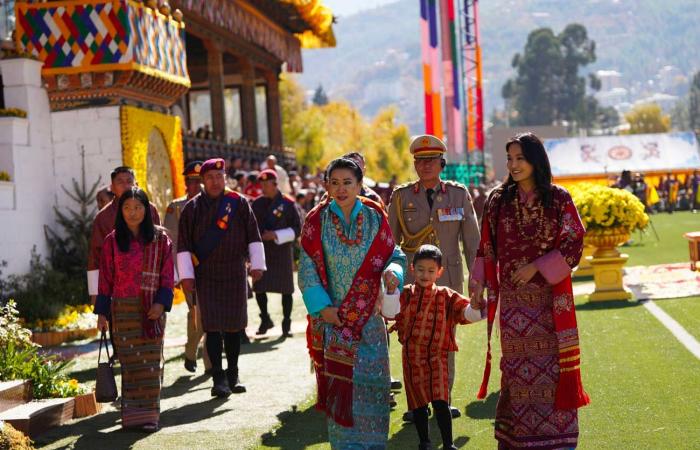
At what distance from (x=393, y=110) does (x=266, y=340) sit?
77.0m

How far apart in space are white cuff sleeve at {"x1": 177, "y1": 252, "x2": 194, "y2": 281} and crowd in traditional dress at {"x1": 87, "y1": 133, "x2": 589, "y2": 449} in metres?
0.82

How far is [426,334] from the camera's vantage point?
7.11m

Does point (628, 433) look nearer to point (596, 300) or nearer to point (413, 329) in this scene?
Answer: point (413, 329)

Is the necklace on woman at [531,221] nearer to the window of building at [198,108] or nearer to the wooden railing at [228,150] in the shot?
the wooden railing at [228,150]

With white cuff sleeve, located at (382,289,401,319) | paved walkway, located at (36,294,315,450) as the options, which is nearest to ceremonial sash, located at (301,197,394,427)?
white cuff sleeve, located at (382,289,401,319)

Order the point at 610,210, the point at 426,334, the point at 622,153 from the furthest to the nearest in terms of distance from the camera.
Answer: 1. the point at 622,153
2. the point at 610,210
3. the point at 426,334

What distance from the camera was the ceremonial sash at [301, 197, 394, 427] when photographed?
20.0ft

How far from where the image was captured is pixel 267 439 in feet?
24.9

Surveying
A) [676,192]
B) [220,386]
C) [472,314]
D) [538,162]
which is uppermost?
[538,162]

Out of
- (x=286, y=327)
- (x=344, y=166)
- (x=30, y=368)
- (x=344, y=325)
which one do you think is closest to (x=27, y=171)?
(x=286, y=327)

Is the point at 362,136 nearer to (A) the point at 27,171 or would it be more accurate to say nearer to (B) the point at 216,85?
(B) the point at 216,85

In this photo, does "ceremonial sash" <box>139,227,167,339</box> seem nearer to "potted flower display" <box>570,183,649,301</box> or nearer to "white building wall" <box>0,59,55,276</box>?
"white building wall" <box>0,59,55,276</box>

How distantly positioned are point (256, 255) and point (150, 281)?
130cm

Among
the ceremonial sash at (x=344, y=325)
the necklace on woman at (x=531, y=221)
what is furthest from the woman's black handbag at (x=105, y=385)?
the necklace on woman at (x=531, y=221)
